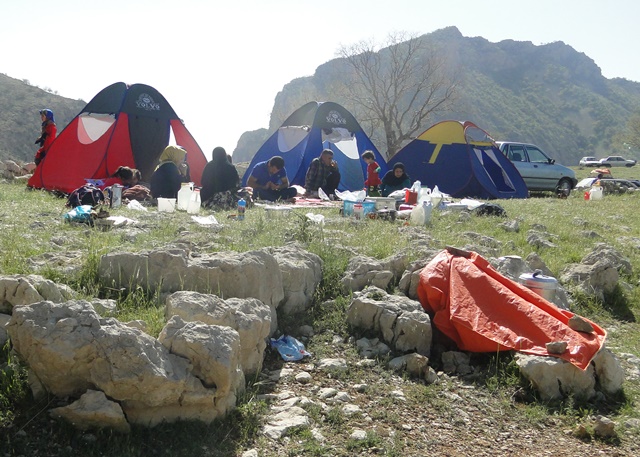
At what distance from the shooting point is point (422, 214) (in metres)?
8.09

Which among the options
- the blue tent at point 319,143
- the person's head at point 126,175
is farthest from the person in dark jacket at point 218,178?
the blue tent at point 319,143

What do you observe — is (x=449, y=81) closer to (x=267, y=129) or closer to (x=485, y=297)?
(x=485, y=297)

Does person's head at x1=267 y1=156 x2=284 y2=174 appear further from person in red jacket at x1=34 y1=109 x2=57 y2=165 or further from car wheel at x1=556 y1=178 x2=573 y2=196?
car wheel at x1=556 y1=178 x2=573 y2=196

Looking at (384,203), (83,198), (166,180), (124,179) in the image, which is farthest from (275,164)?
(83,198)

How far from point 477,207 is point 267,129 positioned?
87.2 m

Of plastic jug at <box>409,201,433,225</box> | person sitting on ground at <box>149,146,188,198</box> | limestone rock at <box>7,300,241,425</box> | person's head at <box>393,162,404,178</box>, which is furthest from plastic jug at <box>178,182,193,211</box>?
limestone rock at <box>7,300,241,425</box>

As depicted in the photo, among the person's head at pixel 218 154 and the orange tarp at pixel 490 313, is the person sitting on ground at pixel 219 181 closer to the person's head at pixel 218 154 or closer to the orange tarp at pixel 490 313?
the person's head at pixel 218 154

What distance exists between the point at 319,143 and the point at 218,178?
4.69 metres

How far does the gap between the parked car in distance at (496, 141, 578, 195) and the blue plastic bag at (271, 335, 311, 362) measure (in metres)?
14.8

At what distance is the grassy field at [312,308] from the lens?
9.59 feet

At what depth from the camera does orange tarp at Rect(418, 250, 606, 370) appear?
4.14m

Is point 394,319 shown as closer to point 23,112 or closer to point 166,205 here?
point 166,205

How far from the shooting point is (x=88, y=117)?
40.6 ft

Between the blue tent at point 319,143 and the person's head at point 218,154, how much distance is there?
3.45m
